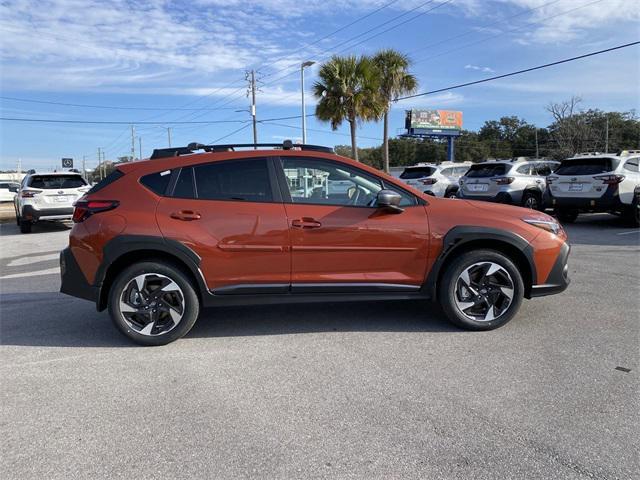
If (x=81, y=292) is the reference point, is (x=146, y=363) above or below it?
below

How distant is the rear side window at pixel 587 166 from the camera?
11492mm

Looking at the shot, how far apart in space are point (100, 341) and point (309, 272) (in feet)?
6.51

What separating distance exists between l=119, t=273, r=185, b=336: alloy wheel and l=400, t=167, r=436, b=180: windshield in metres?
13.4

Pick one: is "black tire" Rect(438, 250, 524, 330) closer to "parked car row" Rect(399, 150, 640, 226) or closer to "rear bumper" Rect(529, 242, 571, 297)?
"rear bumper" Rect(529, 242, 571, 297)

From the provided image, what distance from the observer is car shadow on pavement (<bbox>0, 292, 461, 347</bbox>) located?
4.61 meters

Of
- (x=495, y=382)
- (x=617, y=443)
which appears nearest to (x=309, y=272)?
(x=495, y=382)

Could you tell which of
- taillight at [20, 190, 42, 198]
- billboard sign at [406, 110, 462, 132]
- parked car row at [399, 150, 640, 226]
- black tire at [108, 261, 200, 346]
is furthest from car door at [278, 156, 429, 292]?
billboard sign at [406, 110, 462, 132]

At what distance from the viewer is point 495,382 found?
3.47 meters

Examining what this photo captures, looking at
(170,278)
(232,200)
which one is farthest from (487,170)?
(170,278)

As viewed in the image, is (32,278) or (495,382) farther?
(32,278)

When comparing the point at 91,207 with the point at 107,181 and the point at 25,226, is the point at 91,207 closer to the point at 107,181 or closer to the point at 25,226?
the point at 107,181

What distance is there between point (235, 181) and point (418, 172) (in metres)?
13.1

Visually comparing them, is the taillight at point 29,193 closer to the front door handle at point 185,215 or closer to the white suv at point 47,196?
the white suv at point 47,196

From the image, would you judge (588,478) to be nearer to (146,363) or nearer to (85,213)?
(146,363)
